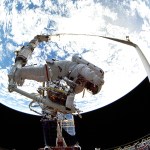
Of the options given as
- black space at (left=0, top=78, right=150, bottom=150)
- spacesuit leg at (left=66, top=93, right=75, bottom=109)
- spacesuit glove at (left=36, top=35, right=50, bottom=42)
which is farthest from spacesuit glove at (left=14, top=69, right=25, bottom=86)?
black space at (left=0, top=78, right=150, bottom=150)

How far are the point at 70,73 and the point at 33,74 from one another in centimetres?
118

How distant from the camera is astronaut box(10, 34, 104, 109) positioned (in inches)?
341

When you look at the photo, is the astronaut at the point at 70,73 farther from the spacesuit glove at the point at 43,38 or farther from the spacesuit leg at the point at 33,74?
the spacesuit glove at the point at 43,38

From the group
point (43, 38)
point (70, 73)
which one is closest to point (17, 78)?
point (70, 73)

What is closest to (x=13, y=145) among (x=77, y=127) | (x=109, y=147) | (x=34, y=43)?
(x=77, y=127)

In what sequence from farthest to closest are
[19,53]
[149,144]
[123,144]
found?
[123,144] < [149,144] < [19,53]

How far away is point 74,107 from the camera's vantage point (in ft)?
28.7

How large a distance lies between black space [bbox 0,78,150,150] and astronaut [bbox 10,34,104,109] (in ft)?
43.8

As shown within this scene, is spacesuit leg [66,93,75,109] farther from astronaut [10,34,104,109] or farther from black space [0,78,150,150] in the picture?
black space [0,78,150,150]

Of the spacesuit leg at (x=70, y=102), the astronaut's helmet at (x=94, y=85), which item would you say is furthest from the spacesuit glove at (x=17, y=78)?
the astronaut's helmet at (x=94, y=85)

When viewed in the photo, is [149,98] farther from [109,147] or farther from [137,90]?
[109,147]

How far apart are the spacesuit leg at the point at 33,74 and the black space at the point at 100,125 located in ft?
44.9

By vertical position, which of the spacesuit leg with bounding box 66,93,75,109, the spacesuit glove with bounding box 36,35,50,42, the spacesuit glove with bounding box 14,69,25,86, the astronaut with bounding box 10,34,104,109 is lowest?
the spacesuit leg with bounding box 66,93,75,109

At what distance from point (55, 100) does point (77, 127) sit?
1639 centimetres
